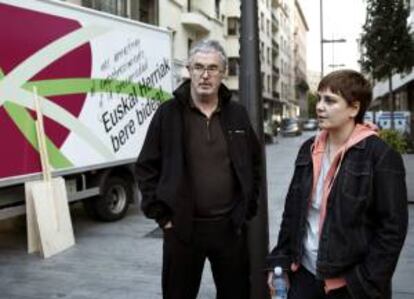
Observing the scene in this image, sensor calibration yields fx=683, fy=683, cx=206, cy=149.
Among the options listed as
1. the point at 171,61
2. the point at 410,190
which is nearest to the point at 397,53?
the point at 410,190

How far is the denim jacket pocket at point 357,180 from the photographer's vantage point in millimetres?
2861

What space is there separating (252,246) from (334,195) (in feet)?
7.47

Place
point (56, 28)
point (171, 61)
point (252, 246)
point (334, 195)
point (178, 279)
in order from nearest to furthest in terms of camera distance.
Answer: point (334, 195)
point (178, 279)
point (252, 246)
point (56, 28)
point (171, 61)

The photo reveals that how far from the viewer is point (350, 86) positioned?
117 inches

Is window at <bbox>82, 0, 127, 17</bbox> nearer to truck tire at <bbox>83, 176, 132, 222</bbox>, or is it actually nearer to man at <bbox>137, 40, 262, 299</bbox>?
truck tire at <bbox>83, 176, 132, 222</bbox>

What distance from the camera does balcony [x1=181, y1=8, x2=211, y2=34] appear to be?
114 feet

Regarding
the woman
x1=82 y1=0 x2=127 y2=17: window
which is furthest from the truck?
x1=82 y1=0 x2=127 y2=17: window

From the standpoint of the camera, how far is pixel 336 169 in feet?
9.80

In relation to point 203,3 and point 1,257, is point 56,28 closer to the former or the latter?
point 1,257

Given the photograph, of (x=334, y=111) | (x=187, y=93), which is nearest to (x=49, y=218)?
(x=187, y=93)

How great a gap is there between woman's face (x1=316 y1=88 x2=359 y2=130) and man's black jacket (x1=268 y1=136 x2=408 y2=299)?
14cm

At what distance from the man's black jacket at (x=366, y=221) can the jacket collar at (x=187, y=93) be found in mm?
1219

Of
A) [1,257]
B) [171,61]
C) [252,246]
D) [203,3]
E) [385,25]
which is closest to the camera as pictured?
[252,246]

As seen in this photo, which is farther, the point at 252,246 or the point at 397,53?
the point at 397,53
